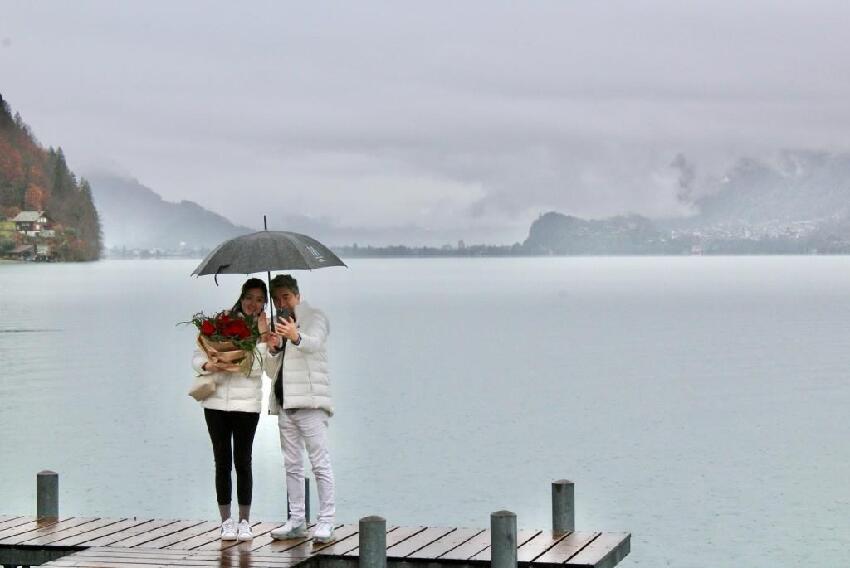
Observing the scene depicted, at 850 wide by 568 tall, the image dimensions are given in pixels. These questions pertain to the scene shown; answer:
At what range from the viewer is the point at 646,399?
5859 cm

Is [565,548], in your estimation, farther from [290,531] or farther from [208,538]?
[208,538]

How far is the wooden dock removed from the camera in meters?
11.9

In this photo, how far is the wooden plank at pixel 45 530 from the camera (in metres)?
13.3

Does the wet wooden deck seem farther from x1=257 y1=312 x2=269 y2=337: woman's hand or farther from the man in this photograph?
x1=257 y1=312 x2=269 y2=337: woman's hand

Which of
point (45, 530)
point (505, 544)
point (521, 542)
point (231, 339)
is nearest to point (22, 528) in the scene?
point (45, 530)

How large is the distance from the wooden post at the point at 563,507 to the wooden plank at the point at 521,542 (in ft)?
0.82

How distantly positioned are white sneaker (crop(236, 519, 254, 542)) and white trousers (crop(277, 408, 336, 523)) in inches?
16.4

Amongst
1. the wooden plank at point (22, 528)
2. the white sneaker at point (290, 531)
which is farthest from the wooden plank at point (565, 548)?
the wooden plank at point (22, 528)

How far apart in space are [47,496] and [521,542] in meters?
4.90

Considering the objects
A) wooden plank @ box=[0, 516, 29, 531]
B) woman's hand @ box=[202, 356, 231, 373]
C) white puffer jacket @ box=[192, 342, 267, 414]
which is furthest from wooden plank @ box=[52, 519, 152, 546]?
woman's hand @ box=[202, 356, 231, 373]

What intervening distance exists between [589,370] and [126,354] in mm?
→ 29048

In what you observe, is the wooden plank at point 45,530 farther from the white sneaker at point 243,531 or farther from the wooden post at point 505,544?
the wooden post at point 505,544

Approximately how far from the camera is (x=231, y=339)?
12.3 meters

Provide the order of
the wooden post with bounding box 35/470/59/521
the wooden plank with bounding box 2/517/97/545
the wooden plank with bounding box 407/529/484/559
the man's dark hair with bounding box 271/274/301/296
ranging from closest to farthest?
1. the man's dark hair with bounding box 271/274/301/296
2. the wooden plank with bounding box 407/529/484/559
3. the wooden plank with bounding box 2/517/97/545
4. the wooden post with bounding box 35/470/59/521
